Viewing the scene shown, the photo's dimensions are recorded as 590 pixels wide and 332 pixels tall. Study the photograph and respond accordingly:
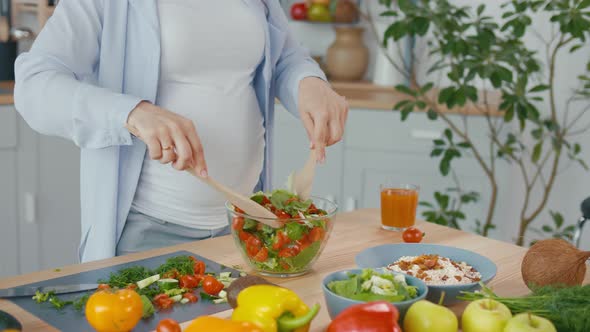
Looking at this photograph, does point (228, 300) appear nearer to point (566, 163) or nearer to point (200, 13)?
point (200, 13)

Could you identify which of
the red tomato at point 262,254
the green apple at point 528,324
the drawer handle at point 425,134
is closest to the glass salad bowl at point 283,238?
the red tomato at point 262,254

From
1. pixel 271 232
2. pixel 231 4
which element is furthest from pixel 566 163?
pixel 271 232

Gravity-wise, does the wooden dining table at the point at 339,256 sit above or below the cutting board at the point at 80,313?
below

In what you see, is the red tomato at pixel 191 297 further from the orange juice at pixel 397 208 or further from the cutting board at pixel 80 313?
the orange juice at pixel 397 208

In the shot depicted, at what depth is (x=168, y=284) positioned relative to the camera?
3.83ft

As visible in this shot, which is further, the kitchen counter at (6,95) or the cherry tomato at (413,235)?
the kitchen counter at (6,95)

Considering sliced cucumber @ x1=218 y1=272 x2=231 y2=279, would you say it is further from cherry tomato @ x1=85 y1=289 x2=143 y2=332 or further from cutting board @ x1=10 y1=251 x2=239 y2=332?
cherry tomato @ x1=85 y1=289 x2=143 y2=332

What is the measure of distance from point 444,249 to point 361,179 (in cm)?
181

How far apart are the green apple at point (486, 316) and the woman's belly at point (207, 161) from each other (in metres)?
0.70

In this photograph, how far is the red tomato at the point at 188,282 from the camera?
118cm

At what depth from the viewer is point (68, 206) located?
3053mm

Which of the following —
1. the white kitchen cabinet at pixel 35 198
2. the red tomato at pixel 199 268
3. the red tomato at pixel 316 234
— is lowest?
→ the white kitchen cabinet at pixel 35 198

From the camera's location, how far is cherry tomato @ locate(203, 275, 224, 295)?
116 cm

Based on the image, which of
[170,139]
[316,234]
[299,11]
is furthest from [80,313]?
[299,11]
